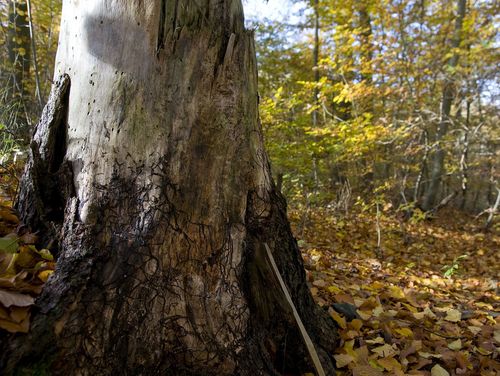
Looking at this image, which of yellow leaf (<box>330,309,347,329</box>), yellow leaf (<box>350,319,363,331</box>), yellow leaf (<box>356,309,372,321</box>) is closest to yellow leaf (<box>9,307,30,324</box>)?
yellow leaf (<box>330,309,347,329</box>)

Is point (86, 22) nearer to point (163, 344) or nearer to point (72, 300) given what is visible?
point (72, 300)

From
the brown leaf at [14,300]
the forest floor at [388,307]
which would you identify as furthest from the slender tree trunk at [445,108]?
the brown leaf at [14,300]

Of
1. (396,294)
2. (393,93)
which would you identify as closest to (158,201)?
(396,294)

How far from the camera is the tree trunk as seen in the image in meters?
1.28

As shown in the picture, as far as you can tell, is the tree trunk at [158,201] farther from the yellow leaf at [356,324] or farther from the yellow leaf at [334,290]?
the yellow leaf at [334,290]

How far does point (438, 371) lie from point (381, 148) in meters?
8.54

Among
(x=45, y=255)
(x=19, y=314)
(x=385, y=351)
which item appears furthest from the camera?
(x=385, y=351)

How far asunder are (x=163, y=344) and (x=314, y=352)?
712 mm

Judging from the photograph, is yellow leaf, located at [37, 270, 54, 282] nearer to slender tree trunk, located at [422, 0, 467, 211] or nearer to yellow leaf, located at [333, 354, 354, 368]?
yellow leaf, located at [333, 354, 354, 368]

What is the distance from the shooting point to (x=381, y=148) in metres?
9.61

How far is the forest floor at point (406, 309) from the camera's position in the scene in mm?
1885

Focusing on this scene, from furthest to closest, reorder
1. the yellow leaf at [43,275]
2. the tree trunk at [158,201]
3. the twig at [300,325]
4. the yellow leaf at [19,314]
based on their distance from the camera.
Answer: the twig at [300,325]
the yellow leaf at [43,275]
the tree trunk at [158,201]
the yellow leaf at [19,314]

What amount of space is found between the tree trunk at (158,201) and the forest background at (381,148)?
0.74m

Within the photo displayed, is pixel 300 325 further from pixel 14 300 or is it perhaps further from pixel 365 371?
pixel 14 300
